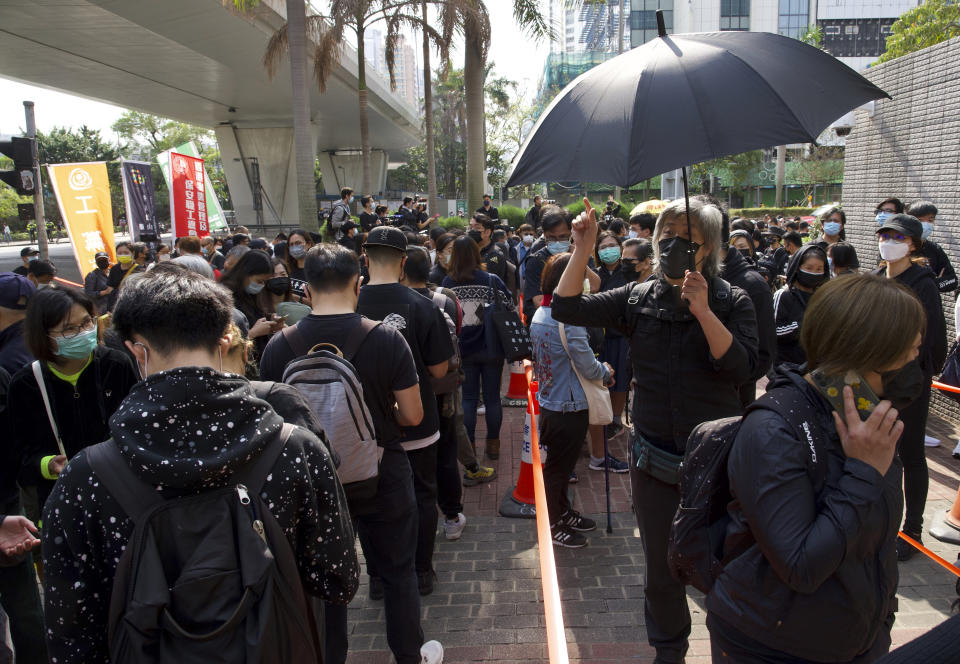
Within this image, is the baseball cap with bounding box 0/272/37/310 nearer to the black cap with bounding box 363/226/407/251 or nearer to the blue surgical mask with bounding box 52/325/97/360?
the blue surgical mask with bounding box 52/325/97/360

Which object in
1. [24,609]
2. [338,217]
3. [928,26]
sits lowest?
[24,609]

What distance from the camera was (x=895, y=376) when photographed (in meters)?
1.78

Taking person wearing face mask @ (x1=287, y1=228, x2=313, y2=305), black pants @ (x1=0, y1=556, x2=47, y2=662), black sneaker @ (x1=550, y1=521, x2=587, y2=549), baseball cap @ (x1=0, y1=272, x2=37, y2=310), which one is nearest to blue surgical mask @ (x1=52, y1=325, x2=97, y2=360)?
baseball cap @ (x1=0, y1=272, x2=37, y2=310)

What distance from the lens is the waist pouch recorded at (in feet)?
8.76

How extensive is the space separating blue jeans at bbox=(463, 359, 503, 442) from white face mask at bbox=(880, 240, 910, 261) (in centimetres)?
299

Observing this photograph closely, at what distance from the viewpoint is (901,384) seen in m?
1.77

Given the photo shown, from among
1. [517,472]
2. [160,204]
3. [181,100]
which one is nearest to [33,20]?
[181,100]

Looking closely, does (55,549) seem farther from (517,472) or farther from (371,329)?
(517,472)

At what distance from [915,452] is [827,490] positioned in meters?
2.99

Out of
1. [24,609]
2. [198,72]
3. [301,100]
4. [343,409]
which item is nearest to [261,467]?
[343,409]

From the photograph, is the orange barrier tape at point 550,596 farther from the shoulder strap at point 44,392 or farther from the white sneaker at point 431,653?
the shoulder strap at point 44,392

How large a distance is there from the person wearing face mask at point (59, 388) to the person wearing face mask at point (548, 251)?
2752mm

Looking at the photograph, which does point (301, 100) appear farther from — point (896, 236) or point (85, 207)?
point (896, 236)

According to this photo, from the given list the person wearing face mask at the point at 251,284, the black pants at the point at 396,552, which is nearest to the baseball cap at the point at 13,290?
the person wearing face mask at the point at 251,284
